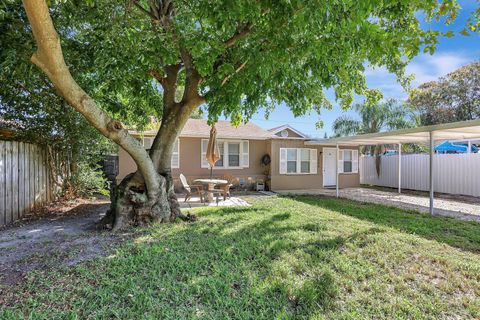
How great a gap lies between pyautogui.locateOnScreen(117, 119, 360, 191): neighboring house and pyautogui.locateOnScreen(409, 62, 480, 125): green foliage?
10566mm

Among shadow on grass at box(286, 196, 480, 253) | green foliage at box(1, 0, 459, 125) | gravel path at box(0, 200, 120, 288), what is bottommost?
shadow on grass at box(286, 196, 480, 253)

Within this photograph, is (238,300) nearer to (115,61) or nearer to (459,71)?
(115,61)

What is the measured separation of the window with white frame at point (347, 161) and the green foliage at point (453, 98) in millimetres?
7538

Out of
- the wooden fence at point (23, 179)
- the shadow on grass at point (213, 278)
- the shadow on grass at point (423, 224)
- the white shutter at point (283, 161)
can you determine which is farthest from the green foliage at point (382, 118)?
the wooden fence at point (23, 179)

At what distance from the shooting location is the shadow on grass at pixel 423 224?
19.6 feet

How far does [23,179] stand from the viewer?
23.7ft

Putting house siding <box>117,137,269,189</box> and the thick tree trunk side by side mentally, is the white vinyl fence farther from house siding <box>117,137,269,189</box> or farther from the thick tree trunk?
the thick tree trunk

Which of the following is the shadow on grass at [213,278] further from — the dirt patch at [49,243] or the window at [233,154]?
the window at [233,154]

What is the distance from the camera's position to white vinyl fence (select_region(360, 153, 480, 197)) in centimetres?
1289

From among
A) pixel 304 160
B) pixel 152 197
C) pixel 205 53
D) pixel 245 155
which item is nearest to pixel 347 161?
pixel 304 160

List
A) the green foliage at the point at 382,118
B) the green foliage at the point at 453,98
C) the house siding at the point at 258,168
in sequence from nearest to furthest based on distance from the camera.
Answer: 1. the house siding at the point at 258,168
2. the green foliage at the point at 382,118
3. the green foliage at the point at 453,98

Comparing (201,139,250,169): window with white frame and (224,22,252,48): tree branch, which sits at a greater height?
(224,22,252,48): tree branch

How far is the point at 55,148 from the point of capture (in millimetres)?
9312

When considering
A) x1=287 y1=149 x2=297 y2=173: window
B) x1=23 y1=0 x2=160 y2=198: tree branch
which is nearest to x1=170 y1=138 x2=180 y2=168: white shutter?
x1=287 y1=149 x2=297 y2=173: window
